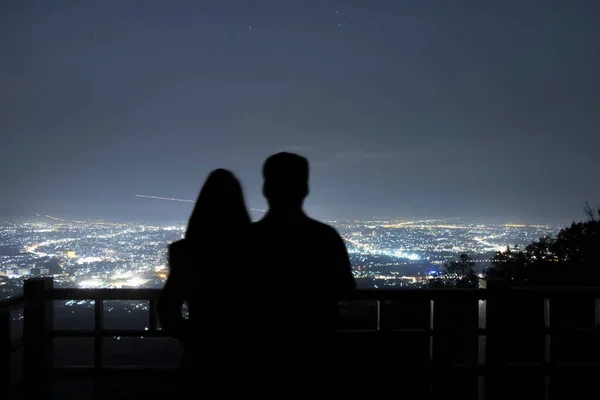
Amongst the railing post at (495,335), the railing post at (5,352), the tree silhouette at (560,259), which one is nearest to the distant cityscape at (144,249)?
the tree silhouette at (560,259)

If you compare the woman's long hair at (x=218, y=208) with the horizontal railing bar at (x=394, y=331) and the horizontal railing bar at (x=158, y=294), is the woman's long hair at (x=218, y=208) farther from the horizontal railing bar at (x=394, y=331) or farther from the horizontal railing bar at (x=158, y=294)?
the horizontal railing bar at (x=394, y=331)

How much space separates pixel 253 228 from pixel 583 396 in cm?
509

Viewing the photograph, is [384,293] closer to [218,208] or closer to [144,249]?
[218,208]

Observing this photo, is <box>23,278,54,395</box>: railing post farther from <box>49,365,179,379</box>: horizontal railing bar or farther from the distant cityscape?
the distant cityscape

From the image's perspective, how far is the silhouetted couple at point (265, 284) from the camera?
1721 mm

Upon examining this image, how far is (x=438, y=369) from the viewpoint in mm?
3527

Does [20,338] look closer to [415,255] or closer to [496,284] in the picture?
[496,284]

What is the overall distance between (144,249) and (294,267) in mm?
10995

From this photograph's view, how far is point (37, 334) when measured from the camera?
3518 mm

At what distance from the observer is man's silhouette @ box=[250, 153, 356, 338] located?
172 cm

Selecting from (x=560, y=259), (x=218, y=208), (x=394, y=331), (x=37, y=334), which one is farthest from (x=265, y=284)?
(x=560, y=259)

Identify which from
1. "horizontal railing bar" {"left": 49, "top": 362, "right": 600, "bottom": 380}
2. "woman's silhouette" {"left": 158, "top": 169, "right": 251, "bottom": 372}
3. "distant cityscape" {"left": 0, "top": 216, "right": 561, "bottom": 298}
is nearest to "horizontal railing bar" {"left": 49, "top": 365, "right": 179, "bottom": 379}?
"horizontal railing bar" {"left": 49, "top": 362, "right": 600, "bottom": 380}

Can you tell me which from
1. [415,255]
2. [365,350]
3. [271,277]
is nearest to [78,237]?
[415,255]

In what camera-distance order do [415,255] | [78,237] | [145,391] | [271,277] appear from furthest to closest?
1. [415,255]
2. [78,237]
3. [145,391]
4. [271,277]
